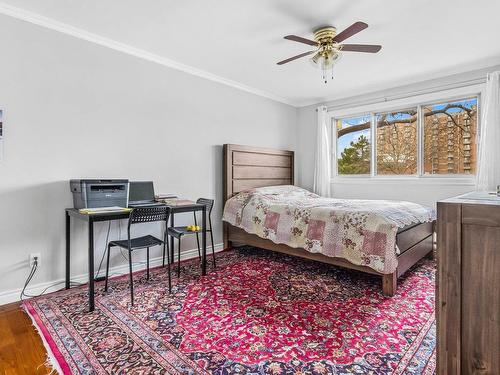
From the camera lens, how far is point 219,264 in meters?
3.30

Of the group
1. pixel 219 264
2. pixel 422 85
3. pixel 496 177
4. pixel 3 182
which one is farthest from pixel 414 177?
pixel 3 182

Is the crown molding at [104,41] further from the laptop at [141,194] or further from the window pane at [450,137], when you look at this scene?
the window pane at [450,137]

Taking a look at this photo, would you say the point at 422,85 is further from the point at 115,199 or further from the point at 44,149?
the point at 44,149

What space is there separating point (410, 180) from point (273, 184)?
77.6 inches

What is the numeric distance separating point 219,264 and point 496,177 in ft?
10.8

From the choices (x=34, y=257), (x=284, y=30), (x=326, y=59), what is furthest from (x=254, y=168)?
(x=34, y=257)

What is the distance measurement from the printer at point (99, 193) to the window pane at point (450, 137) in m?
3.90

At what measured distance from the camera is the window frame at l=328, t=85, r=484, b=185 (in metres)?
3.56

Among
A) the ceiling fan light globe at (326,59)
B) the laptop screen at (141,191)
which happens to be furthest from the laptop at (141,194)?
the ceiling fan light globe at (326,59)

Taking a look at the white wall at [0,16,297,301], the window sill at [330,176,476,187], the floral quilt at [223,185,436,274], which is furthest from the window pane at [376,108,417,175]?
the white wall at [0,16,297,301]

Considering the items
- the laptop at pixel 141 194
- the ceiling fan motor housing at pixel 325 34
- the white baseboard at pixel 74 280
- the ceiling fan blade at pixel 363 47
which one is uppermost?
the ceiling fan motor housing at pixel 325 34

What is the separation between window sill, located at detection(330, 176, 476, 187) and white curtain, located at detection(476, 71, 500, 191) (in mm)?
226

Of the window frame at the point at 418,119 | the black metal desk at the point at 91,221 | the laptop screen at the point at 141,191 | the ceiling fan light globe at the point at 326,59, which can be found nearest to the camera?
the black metal desk at the point at 91,221

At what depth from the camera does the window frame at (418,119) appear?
140 inches
